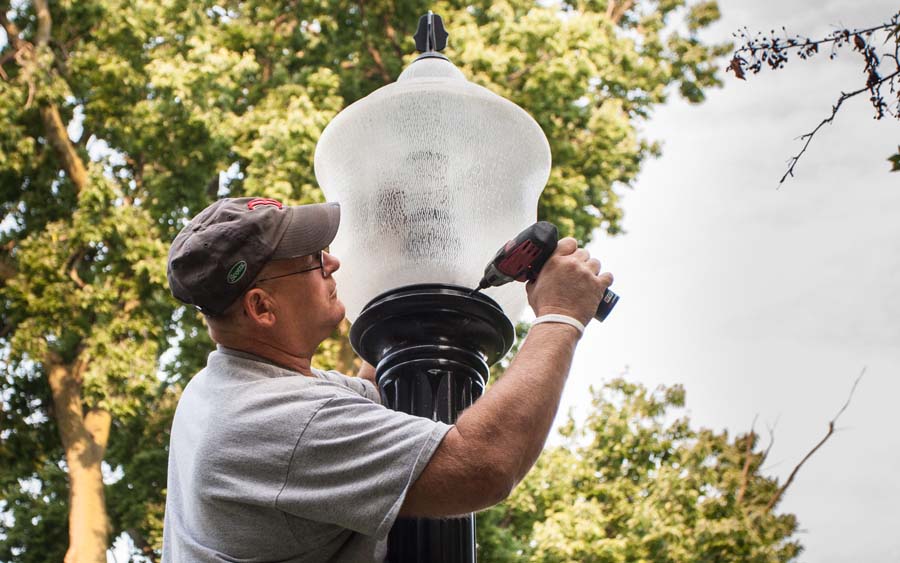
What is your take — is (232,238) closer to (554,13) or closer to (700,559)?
(554,13)

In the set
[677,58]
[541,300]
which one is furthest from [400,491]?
[677,58]

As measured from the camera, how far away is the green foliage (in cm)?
981

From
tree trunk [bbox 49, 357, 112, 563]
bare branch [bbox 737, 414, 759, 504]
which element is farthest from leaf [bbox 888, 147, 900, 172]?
bare branch [bbox 737, 414, 759, 504]

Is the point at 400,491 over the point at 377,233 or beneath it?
beneath

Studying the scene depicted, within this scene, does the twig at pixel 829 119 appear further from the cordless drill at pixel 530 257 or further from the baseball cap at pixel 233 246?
the baseball cap at pixel 233 246

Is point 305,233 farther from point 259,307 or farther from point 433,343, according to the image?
point 433,343

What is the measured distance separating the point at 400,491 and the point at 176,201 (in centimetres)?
932

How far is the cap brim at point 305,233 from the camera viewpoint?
204 cm

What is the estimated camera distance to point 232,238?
1991 mm

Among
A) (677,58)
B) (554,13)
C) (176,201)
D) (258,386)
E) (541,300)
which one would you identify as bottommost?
(258,386)

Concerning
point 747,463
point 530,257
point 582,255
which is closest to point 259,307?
point 530,257

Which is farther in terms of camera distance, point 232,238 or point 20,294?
point 20,294

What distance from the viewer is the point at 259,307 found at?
6.71 feet

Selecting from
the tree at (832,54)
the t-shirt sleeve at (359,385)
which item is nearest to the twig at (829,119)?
the tree at (832,54)
